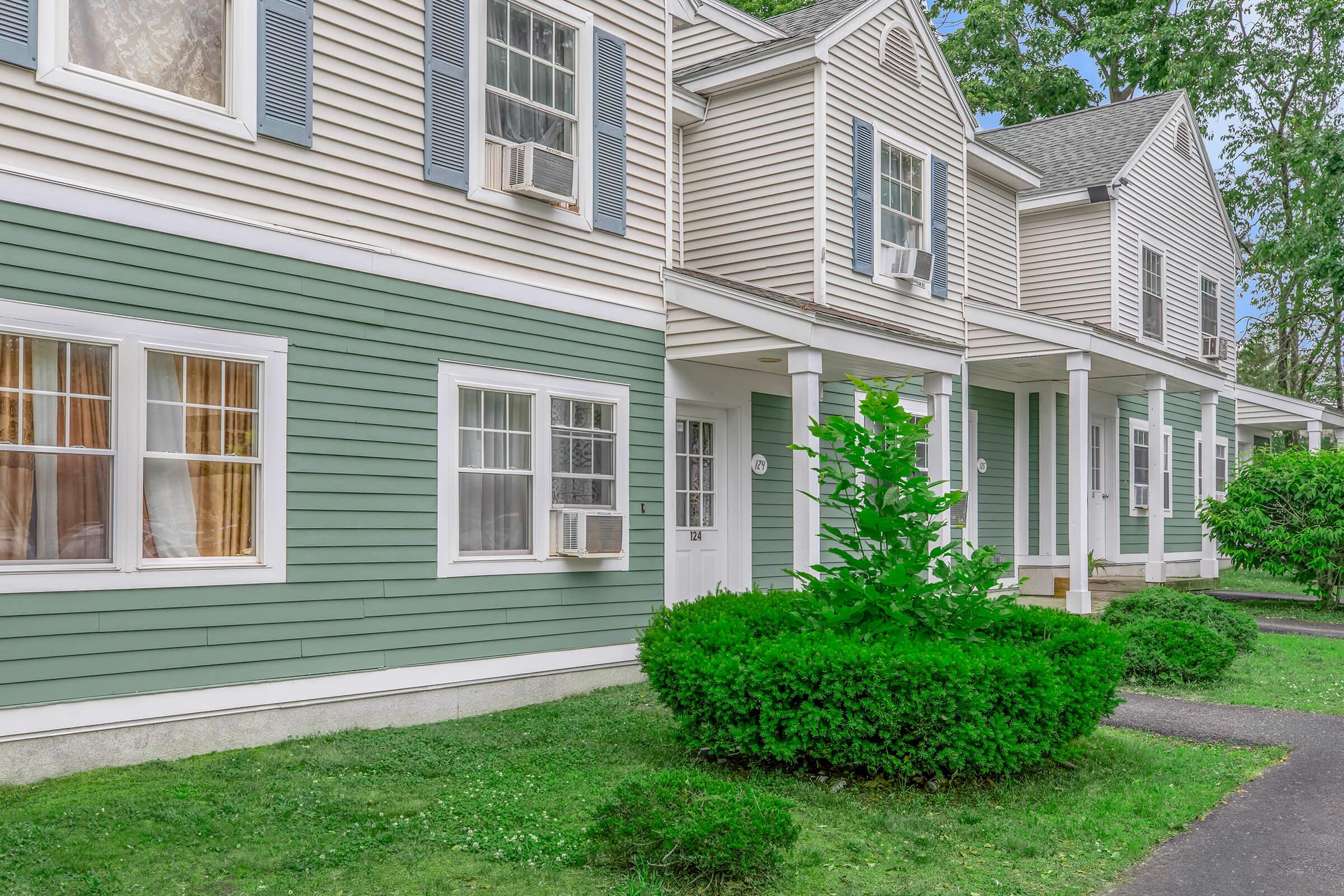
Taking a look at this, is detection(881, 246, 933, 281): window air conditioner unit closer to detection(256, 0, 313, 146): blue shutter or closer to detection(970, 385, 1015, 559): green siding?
detection(970, 385, 1015, 559): green siding

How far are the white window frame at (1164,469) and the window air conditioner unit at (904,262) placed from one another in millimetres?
8465

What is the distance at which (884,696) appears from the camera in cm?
575

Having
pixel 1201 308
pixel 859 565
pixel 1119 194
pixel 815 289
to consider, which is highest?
pixel 1119 194

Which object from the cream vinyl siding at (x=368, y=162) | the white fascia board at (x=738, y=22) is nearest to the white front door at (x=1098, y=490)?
the white fascia board at (x=738, y=22)

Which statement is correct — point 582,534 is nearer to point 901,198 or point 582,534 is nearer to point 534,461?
point 534,461

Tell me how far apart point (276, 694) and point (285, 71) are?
160 inches

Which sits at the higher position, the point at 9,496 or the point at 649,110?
the point at 649,110

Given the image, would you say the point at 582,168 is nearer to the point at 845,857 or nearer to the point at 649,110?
the point at 649,110

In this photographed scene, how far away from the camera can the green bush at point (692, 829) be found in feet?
14.8

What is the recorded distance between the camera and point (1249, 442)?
2506cm

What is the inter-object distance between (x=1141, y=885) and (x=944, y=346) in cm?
755

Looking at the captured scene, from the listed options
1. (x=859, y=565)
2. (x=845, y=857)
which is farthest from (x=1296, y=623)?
(x=845, y=857)

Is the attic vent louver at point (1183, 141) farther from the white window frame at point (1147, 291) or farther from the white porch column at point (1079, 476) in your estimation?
the white porch column at point (1079, 476)

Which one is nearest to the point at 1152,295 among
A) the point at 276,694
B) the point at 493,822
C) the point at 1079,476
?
the point at 1079,476
